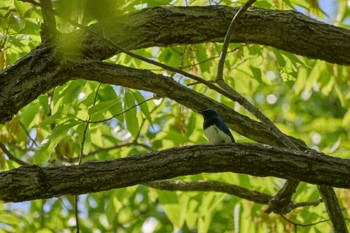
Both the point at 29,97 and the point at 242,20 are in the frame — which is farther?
the point at 242,20

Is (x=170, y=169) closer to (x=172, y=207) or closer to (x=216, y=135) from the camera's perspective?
(x=216, y=135)

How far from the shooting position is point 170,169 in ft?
9.96

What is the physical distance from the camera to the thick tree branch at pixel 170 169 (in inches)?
112

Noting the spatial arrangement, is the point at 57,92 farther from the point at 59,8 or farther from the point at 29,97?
the point at 59,8

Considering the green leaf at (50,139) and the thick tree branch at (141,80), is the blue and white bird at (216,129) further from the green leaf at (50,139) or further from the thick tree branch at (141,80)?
the green leaf at (50,139)

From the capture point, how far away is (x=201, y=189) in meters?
4.92

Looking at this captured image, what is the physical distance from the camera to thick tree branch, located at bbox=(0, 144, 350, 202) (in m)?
2.84

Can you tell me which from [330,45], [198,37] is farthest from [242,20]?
[330,45]

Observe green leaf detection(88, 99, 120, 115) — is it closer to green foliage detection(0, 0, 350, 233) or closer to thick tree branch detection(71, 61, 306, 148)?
green foliage detection(0, 0, 350, 233)

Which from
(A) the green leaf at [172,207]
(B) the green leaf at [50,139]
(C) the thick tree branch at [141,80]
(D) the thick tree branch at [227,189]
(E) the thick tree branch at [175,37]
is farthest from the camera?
(A) the green leaf at [172,207]

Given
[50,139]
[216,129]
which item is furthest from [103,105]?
[216,129]

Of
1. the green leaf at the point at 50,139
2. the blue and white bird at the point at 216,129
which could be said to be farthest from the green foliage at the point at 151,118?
the blue and white bird at the point at 216,129

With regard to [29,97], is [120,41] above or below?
above

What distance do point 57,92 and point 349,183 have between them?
206cm
